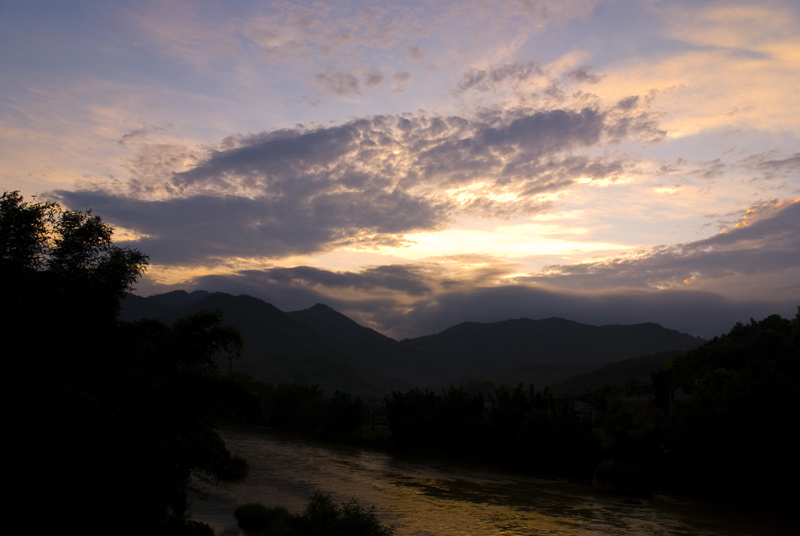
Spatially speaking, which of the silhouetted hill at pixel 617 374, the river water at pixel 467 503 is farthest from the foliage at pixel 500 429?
the silhouetted hill at pixel 617 374

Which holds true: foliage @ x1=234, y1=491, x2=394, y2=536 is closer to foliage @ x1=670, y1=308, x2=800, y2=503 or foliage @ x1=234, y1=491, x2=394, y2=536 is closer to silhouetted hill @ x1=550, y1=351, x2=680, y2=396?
foliage @ x1=670, y1=308, x2=800, y2=503

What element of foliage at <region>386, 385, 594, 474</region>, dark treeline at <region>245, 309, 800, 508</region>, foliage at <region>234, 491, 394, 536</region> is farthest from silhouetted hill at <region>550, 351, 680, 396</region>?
foliage at <region>234, 491, 394, 536</region>

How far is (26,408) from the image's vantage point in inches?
455

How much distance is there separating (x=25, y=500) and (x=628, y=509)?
3089cm

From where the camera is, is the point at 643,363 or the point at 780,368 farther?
the point at 643,363

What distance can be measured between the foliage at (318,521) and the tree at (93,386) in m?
5.10

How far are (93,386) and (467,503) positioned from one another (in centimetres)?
2380

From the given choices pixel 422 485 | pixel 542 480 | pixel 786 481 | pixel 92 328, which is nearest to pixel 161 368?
pixel 92 328

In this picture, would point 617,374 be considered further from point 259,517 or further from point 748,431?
point 259,517

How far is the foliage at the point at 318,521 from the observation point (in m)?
18.4

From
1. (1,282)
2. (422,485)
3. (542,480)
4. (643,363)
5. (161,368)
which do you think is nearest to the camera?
(1,282)

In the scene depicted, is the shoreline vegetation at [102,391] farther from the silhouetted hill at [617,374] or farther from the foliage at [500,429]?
the silhouetted hill at [617,374]

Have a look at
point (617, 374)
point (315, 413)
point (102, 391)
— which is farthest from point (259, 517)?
point (617, 374)

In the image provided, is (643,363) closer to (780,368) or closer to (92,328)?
(780,368)
